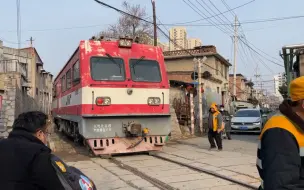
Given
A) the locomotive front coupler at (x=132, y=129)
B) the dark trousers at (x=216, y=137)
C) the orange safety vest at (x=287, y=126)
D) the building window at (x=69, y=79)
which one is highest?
the building window at (x=69, y=79)

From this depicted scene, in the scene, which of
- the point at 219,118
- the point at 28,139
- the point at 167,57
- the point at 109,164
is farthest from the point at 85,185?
the point at 167,57

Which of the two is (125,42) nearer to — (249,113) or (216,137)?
(216,137)

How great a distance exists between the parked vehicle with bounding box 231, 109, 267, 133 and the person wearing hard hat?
18371mm

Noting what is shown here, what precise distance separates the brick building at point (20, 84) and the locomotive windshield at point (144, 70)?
12.5 feet

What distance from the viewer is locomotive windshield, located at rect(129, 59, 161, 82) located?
10867 mm

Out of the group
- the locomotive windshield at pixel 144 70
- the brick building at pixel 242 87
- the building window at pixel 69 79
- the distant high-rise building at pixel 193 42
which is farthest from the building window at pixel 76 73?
the brick building at pixel 242 87

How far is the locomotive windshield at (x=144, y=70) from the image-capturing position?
35.7 ft

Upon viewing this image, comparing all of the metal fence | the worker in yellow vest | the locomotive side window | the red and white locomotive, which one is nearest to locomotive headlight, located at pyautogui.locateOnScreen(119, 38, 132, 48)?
the red and white locomotive

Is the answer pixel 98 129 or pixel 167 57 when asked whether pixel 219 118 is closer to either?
pixel 98 129

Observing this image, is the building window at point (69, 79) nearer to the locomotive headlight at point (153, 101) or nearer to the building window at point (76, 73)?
the building window at point (76, 73)

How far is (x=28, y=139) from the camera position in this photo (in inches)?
103

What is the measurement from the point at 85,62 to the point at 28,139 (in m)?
7.90

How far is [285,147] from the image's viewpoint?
2021 millimetres

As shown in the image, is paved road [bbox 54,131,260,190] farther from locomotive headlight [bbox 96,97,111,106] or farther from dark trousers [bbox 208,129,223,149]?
locomotive headlight [bbox 96,97,111,106]
